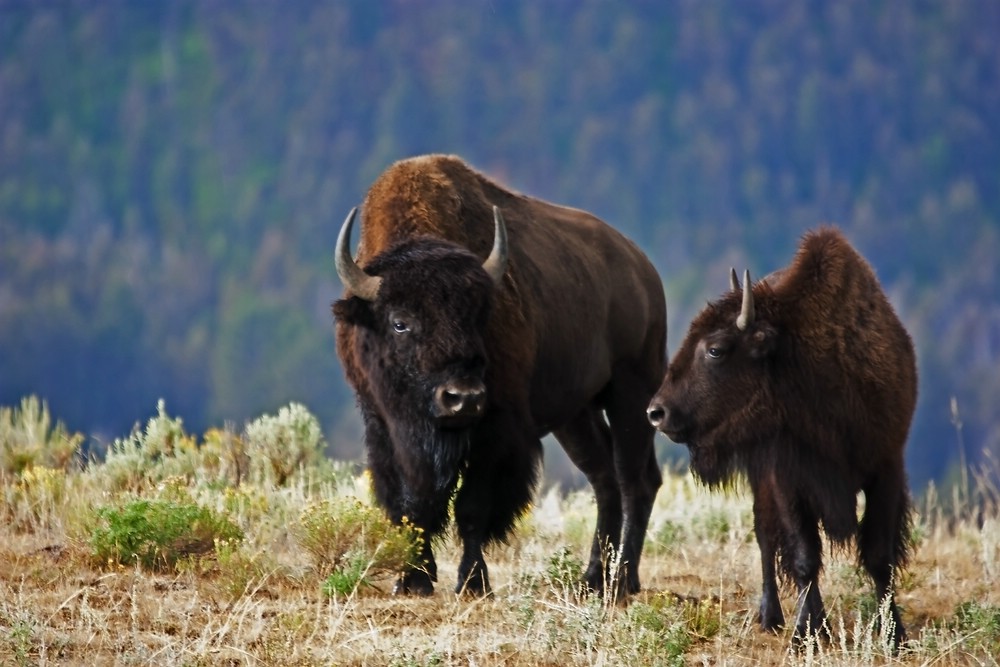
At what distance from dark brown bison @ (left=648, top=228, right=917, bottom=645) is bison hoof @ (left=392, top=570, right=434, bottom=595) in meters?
1.47

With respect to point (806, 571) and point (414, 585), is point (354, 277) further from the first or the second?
point (806, 571)

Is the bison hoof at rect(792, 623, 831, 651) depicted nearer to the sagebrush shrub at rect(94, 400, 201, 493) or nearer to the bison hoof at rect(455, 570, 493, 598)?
the bison hoof at rect(455, 570, 493, 598)

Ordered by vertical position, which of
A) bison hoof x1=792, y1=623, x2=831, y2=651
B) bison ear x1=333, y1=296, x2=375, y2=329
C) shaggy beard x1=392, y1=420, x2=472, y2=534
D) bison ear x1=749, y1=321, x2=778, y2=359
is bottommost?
bison hoof x1=792, y1=623, x2=831, y2=651

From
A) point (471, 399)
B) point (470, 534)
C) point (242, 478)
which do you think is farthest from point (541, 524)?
point (471, 399)

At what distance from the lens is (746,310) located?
702 centimetres

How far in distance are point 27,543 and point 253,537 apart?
1.28 meters

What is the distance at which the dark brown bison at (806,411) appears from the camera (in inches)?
273

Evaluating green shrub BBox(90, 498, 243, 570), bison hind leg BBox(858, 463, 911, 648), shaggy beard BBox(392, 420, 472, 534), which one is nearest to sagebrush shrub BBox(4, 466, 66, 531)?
green shrub BBox(90, 498, 243, 570)

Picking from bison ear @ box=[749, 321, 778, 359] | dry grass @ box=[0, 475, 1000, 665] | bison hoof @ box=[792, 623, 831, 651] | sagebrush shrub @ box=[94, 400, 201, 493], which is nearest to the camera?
dry grass @ box=[0, 475, 1000, 665]

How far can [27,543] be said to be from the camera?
8.16 meters

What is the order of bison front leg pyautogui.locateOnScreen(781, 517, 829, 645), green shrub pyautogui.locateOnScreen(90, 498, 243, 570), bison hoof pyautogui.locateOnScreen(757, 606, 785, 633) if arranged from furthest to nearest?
green shrub pyautogui.locateOnScreen(90, 498, 243, 570) < bison hoof pyautogui.locateOnScreen(757, 606, 785, 633) < bison front leg pyautogui.locateOnScreen(781, 517, 829, 645)

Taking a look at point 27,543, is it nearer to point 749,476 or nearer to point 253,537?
point 253,537

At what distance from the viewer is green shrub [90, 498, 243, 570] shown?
291 inches

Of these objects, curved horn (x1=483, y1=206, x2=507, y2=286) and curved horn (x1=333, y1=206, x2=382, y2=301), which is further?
curved horn (x1=483, y1=206, x2=507, y2=286)
